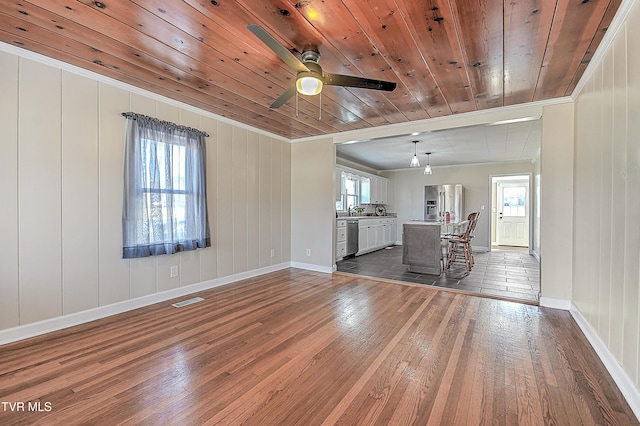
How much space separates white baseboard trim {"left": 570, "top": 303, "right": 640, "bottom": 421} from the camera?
61.4 inches

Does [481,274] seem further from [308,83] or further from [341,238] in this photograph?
[308,83]

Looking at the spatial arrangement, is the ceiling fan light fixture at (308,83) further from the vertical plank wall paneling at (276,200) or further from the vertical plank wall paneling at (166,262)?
the vertical plank wall paneling at (276,200)

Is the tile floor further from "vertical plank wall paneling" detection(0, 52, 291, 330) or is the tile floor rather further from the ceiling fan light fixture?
the ceiling fan light fixture

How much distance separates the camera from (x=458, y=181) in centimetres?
815

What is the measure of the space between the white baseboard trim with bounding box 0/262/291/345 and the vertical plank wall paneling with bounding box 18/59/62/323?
0.22 feet

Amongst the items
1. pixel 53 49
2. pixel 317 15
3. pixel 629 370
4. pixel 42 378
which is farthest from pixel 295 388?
pixel 53 49

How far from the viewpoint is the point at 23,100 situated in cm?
237

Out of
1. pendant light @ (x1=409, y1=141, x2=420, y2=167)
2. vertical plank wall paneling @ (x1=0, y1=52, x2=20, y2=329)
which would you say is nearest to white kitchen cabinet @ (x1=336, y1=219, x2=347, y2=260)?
pendant light @ (x1=409, y1=141, x2=420, y2=167)

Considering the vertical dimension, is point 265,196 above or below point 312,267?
above

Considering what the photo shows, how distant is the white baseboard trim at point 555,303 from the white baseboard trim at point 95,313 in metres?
3.91

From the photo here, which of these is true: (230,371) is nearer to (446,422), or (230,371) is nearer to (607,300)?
(446,422)

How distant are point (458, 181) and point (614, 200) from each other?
6576mm

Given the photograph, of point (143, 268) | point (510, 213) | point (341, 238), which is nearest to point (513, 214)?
point (510, 213)

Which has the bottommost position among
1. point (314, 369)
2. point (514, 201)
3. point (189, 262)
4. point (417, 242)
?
point (314, 369)
